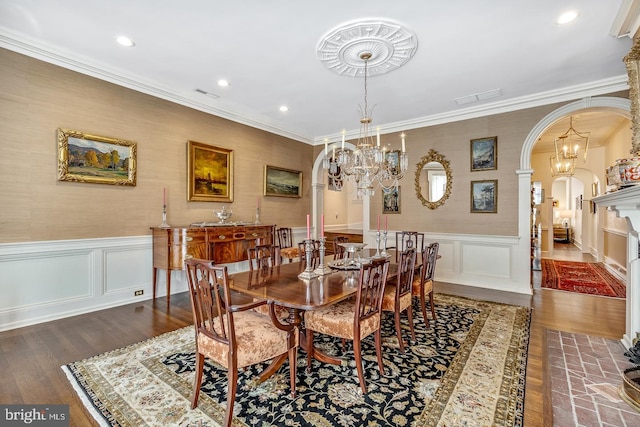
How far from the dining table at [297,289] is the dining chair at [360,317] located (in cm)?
9

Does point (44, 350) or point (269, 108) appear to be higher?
point (269, 108)

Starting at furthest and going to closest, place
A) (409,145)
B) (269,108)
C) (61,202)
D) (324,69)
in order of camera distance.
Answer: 1. (409,145)
2. (269,108)
3. (324,69)
4. (61,202)

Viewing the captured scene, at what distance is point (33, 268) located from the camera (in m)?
3.07

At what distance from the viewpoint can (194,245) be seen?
3.86 m

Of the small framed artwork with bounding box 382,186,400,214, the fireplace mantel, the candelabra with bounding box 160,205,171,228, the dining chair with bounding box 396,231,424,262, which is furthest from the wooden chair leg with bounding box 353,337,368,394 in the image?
the small framed artwork with bounding box 382,186,400,214

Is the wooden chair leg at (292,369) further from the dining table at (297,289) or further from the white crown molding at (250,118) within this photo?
the white crown molding at (250,118)

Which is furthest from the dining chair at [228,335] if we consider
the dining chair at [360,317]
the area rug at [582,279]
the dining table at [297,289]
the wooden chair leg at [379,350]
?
the area rug at [582,279]

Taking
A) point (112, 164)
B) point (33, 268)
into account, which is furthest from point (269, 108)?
point (33, 268)

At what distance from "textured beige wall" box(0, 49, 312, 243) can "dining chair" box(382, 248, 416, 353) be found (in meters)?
3.26

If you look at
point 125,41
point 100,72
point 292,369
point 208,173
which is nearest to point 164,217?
point 208,173

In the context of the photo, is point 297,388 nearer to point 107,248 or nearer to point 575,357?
point 575,357

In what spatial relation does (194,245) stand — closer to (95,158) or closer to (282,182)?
(95,158)

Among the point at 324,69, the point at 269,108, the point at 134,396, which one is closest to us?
the point at 134,396

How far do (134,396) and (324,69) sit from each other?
3612mm
